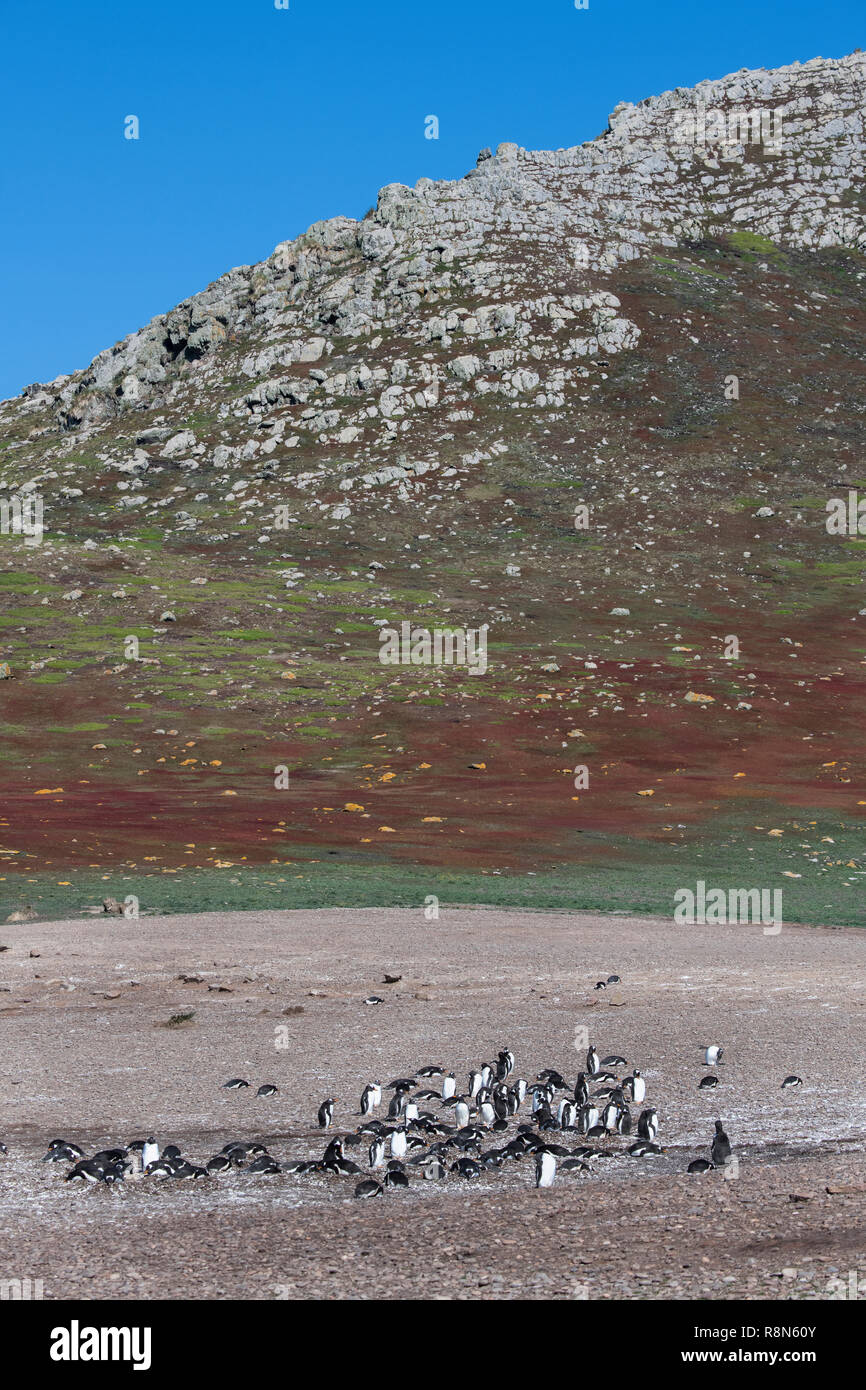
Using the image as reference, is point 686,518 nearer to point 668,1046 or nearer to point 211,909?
point 211,909

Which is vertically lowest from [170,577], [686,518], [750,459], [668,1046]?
[668,1046]

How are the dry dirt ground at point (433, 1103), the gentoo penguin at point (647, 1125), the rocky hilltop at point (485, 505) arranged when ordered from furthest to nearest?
1. the rocky hilltop at point (485, 505)
2. the gentoo penguin at point (647, 1125)
3. the dry dirt ground at point (433, 1103)

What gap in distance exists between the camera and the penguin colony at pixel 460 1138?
10117 millimetres

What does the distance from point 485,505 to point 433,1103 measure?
7919cm

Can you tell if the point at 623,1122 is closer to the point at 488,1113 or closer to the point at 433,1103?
the point at 488,1113

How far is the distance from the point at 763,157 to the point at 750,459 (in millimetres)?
56377

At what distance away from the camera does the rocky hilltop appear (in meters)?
42.0

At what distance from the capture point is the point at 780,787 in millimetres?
39344

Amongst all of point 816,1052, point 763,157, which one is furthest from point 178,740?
point 763,157

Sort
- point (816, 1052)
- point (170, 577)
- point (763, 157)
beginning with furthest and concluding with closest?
1. point (763, 157)
2. point (170, 577)
3. point (816, 1052)

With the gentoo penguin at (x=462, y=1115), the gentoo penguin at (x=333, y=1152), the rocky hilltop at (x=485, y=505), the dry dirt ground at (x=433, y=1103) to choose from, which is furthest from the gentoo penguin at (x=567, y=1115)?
the rocky hilltop at (x=485, y=505)

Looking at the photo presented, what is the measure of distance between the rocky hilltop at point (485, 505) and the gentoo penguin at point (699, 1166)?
1916cm

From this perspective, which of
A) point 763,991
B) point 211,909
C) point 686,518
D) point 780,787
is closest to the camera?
point 763,991

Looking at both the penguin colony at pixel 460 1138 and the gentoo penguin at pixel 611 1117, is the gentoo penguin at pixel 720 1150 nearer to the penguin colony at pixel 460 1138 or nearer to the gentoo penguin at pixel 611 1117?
the penguin colony at pixel 460 1138
